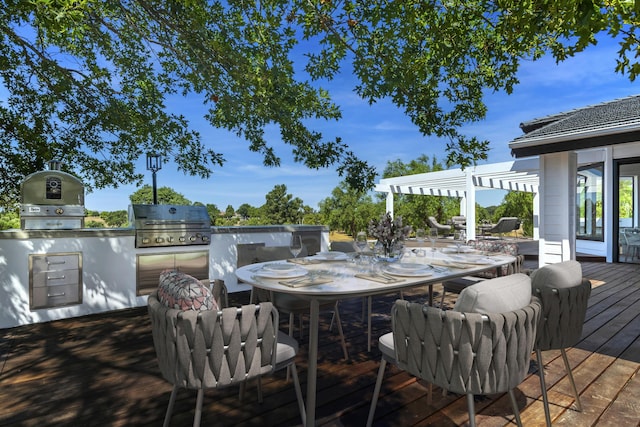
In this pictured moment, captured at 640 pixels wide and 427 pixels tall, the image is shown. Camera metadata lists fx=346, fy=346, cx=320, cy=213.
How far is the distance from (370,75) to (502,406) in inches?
107

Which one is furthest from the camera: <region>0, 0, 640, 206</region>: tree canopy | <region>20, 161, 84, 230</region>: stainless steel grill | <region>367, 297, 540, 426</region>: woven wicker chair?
<region>20, 161, 84, 230</region>: stainless steel grill

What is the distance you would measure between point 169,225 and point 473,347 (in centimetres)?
385

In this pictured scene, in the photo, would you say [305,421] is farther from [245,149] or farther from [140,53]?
[140,53]

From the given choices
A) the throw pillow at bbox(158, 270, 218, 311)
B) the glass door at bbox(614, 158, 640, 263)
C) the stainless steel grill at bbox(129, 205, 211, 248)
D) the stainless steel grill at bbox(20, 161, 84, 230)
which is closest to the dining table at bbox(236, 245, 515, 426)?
the throw pillow at bbox(158, 270, 218, 311)

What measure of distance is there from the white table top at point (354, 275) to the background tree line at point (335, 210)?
8.89 feet

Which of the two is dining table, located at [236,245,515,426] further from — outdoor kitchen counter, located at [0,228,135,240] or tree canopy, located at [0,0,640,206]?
outdoor kitchen counter, located at [0,228,135,240]

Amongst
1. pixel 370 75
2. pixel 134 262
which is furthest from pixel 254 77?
pixel 134 262

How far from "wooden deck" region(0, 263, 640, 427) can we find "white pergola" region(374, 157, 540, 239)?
6828 millimetres

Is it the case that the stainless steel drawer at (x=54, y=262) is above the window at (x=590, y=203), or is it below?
below

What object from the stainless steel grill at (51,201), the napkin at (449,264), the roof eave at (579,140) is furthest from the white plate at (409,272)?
the roof eave at (579,140)

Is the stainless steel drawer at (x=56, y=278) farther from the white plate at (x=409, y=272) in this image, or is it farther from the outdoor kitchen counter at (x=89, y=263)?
the white plate at (x=409, y=272)

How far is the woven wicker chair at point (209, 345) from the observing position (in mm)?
1401

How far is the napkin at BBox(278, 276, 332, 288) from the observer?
1836 mm

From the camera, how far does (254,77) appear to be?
339cm
